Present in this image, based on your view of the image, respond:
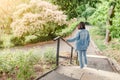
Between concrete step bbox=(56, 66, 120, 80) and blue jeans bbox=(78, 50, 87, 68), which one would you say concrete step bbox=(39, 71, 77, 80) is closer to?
concrete step bbox=(56, 66, 120, 80)

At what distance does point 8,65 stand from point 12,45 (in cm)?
1326

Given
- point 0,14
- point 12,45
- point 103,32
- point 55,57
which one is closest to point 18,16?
point 12,45

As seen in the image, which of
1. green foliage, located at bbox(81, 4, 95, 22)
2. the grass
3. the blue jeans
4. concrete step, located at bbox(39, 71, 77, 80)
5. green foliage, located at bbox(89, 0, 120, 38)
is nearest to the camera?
the grass


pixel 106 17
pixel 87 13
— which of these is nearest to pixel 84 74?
pixel 106 17

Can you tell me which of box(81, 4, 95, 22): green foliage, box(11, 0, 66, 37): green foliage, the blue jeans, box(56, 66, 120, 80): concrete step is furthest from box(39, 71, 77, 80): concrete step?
box(81, 4, 95, 22): green foliage

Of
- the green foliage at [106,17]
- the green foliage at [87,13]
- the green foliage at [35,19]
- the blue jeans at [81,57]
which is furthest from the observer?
the green foliage at [87,13]

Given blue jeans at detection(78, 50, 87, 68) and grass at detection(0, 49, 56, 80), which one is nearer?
grass at detection(0, 49, 56, 80)

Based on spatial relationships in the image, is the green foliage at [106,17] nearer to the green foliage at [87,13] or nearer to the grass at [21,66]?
the grass at [21,66]

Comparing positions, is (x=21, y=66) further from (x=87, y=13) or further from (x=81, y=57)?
(x=87, y=13)

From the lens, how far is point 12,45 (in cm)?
1959

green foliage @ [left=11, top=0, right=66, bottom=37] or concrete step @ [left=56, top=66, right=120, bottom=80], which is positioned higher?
green foliage @ [left=11, top=0, right=66, bottom=37]

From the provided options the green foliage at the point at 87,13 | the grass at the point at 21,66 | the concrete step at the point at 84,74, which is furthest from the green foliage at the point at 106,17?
the green foliage at the point at 87,13

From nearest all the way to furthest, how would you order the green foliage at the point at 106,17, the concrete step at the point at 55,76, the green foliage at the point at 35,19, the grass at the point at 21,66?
the grass at the point at 21,66, the concrete step at the point at 55,76, the green foliage at the point at 106,17, the green foliage at the point at 35,19

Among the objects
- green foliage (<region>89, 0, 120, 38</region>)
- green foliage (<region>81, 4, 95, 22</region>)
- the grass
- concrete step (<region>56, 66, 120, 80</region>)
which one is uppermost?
green foliage (<region>81, 4, 95, 22</region>)
